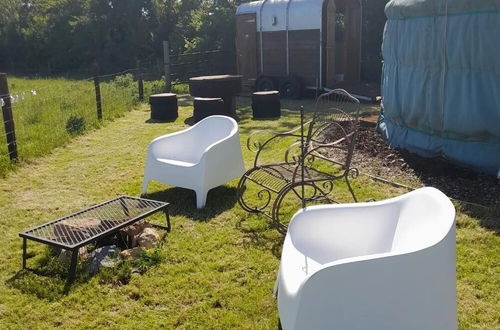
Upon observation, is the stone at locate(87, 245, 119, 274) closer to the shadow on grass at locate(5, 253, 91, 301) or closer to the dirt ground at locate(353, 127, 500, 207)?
the shadow on grass at locate(5, 253, 91, 301)

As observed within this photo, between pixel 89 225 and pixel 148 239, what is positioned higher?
pixel 89 225

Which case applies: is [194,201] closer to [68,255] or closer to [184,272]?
[184,272]

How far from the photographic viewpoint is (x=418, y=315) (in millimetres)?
2059

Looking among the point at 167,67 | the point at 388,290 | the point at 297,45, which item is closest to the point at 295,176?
the point at 388,290

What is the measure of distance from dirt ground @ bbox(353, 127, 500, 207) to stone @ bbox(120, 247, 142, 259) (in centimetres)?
285

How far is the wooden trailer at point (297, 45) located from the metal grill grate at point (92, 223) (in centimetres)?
820

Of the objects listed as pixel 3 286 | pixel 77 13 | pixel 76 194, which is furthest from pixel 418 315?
pixel 77 13

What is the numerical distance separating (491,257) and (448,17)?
3.16 m

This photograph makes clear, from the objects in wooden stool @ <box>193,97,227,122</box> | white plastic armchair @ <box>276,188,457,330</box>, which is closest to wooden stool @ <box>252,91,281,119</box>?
wooden stool @ <box>193,97,227,122</box>

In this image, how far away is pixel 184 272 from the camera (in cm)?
332

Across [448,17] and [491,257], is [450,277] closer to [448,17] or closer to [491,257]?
[491,257]

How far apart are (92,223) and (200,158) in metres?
1.38

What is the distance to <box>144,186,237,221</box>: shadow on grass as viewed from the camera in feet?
14.3

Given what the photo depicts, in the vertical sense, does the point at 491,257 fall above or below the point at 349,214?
below
